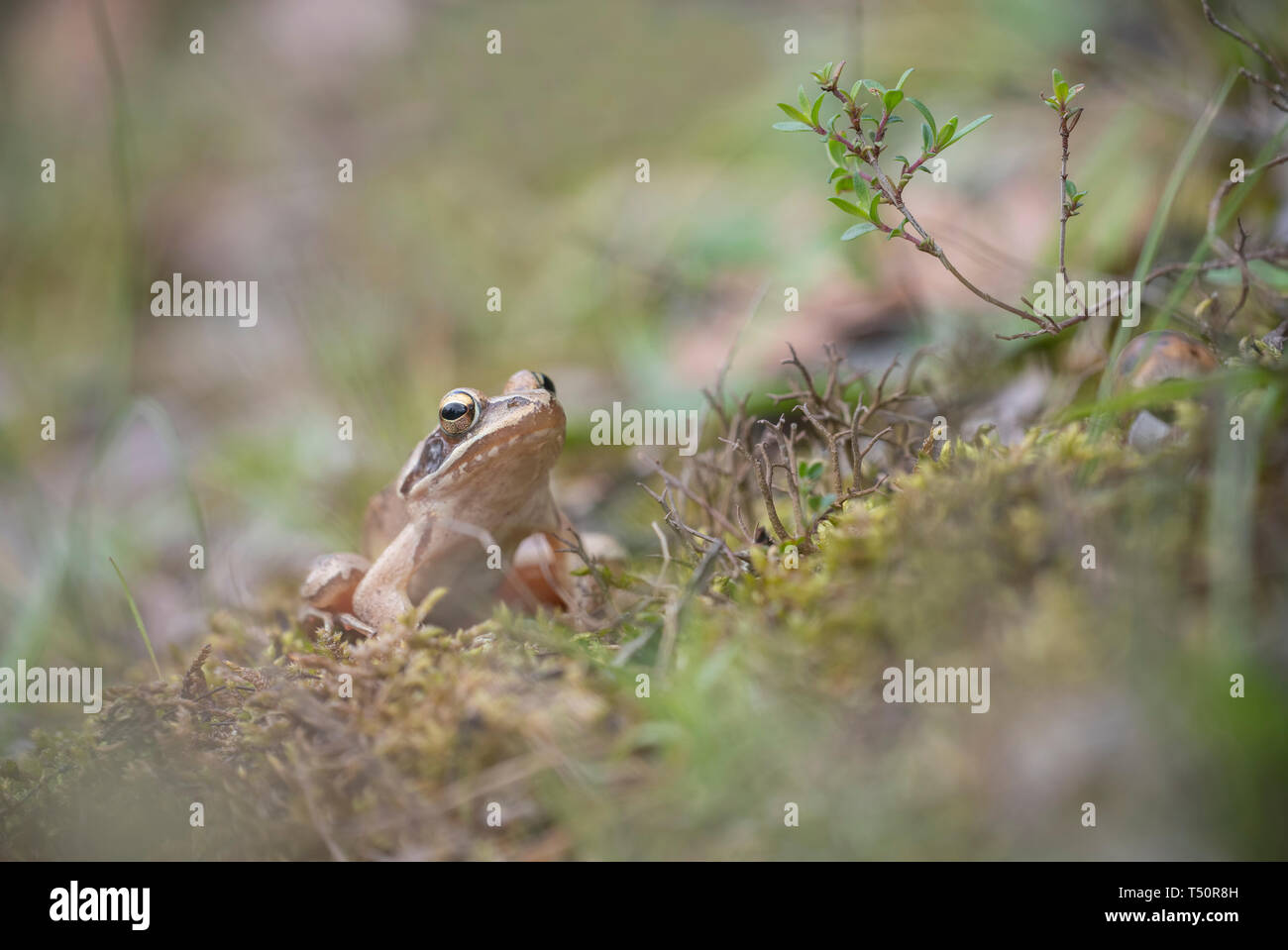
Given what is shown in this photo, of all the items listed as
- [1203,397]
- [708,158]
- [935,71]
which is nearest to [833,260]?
[935,71]

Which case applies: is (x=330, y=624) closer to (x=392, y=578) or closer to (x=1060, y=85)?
(x=392, y=578)

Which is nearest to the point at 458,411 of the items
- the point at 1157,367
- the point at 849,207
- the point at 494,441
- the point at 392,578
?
the point at 494,441

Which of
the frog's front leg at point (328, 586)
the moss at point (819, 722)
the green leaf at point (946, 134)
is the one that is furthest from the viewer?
the frog's front leg at point (328, 586)

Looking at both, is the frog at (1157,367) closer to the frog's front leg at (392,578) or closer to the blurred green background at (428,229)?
the blurred green background at (428,229)

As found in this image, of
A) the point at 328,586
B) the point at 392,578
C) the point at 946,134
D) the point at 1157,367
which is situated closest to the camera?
the point at 946,134

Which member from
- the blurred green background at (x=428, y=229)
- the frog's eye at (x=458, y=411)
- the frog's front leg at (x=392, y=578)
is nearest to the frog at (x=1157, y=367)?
A: the blurred green background at (x=428, y=229)
